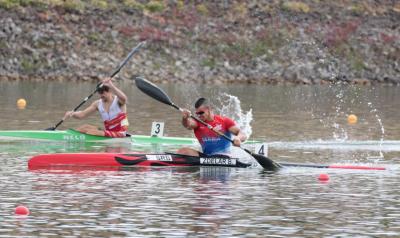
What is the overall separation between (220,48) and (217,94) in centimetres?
1879

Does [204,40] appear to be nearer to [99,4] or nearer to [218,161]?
[99,4]

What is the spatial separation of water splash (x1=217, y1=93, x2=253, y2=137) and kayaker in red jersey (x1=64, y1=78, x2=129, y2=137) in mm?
5666

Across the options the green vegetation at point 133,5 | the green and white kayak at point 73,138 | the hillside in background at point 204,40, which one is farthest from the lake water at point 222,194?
the green vegetation at point 133,5

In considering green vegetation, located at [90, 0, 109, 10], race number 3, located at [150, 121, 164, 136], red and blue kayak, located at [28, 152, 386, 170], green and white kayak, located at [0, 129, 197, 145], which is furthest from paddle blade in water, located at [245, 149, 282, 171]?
green vegetation, located at [90, 0, 109, 10]

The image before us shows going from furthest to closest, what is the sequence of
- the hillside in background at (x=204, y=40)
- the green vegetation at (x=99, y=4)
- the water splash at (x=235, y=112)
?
the green vegetation at (x=99, y=4) → the hillside in background at (x=204, y=40) → the water splash at (x=235, y=112)

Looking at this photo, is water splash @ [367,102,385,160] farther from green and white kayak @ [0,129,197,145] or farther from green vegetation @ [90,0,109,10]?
green vegetation @ [90,0,109,10]

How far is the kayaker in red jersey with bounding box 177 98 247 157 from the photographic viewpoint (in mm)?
28438

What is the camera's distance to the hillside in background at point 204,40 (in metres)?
76.3

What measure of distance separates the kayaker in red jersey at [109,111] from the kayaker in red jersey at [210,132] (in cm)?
514

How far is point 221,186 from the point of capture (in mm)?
25109

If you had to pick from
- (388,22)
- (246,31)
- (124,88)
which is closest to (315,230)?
(124,88)

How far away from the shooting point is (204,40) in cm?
8269

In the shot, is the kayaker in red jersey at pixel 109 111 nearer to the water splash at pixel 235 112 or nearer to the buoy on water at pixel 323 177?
the water splash at pixel 235 112

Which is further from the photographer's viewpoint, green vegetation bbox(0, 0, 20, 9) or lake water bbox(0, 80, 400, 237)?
green vegetation bbox(0, 0, 20, 9)
